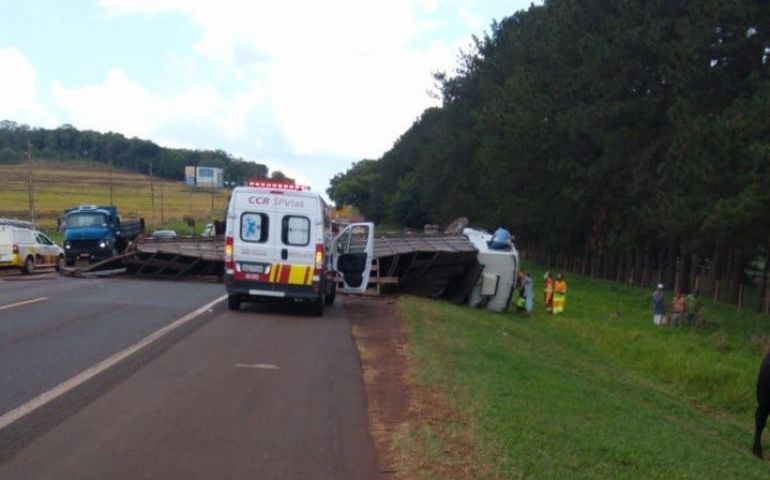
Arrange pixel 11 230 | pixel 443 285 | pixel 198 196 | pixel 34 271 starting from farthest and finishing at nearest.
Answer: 1. pixel 198 196
2. pixel 34 271
3. pixel 11 230
4. pixel 443 285

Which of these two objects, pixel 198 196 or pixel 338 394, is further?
pixel 198 196

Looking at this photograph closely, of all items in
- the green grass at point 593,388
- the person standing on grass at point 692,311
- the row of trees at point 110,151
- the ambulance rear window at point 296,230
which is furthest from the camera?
the row of trees at point 110,151

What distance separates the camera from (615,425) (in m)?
10.9

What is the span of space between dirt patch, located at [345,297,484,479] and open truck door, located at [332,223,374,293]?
8.44 metres

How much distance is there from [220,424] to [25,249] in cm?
2673

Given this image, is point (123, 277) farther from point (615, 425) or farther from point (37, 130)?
point (37, 130)

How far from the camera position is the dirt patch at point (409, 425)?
757 centimetres

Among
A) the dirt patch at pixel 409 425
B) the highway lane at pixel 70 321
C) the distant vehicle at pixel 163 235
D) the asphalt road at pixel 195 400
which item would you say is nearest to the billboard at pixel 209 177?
the distant vehicle at pixel 163 235

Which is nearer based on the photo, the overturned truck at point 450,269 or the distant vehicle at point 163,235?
the overturned truck at point 450,269

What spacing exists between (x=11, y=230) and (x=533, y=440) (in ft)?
90.9

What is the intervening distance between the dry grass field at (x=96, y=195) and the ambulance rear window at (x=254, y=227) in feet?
171

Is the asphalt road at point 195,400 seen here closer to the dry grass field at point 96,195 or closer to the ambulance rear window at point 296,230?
the ambulance rear window at point 296,230

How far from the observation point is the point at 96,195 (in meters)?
96.1

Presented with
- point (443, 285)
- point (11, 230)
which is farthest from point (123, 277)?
point (443, 285)
